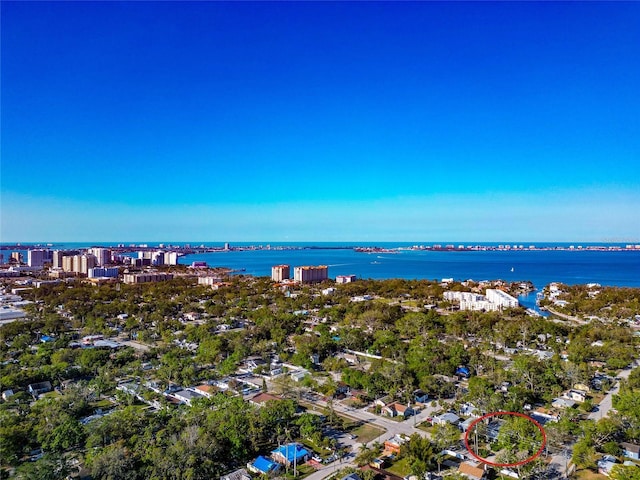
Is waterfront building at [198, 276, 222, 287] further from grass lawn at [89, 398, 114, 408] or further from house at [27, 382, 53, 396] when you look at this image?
grass lawn at [89, 398, 114, 408]

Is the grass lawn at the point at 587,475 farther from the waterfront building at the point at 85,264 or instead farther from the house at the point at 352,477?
the waterfront building at the point at 85,264

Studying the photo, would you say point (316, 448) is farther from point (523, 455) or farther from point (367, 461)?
point (523, 455)

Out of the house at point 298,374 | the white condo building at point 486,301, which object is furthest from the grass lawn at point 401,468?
the white condo building at point 486,301

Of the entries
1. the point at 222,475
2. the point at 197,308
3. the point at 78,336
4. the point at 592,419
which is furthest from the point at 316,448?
the point at 197,308

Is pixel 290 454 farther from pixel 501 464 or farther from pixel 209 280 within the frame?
pixel 209 280

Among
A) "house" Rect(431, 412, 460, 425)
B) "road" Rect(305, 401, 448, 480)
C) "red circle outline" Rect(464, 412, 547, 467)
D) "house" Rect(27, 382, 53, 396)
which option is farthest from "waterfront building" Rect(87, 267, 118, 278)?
"red circle outline" Rect(464, 412, 547, 467)

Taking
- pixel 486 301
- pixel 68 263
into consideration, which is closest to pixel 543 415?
pixel 486 301

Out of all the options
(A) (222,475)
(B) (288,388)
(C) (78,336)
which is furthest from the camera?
(C) (78,336)
